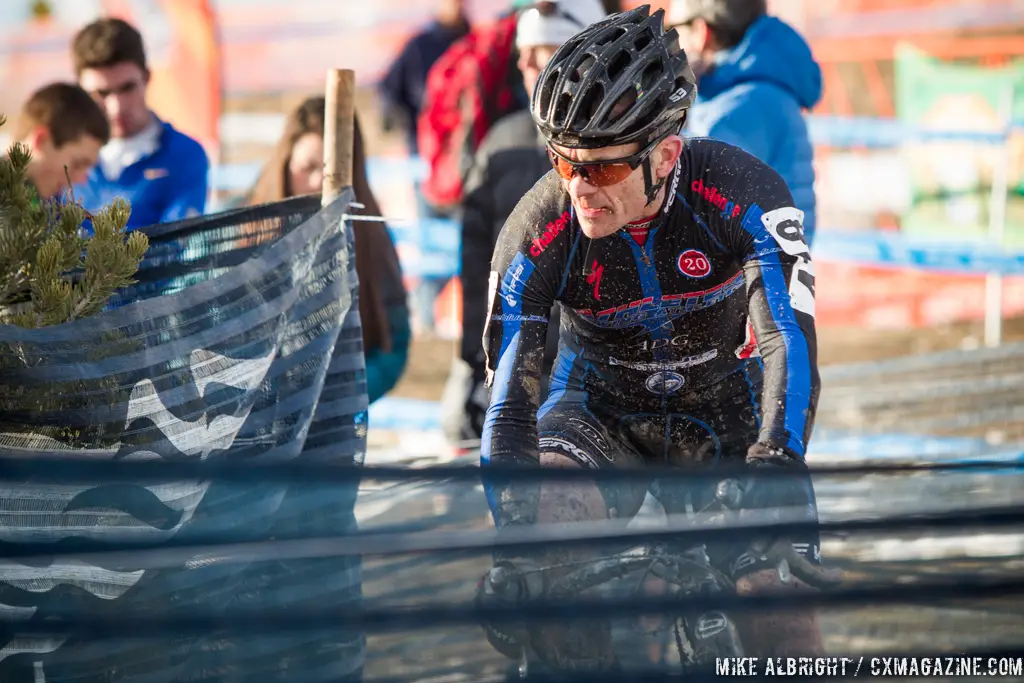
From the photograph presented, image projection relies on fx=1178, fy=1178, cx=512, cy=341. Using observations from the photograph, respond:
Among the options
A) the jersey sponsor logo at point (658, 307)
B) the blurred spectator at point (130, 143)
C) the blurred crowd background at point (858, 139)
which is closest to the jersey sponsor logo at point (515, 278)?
the jersey sponsor logo at point (658, 307)

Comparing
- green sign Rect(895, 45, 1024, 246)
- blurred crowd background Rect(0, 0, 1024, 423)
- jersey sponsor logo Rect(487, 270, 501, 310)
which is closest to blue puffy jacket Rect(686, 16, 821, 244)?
jersey sponsor logo Rect(487, 270, 501, 310)

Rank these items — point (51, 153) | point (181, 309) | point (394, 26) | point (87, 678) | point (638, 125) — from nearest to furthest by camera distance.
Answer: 1. point (87, 678)
2. point (638, 125)
3. point (181, 309)
4. point (51, 153)
5. point (394, 26)

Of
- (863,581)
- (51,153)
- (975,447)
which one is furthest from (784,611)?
(975,447)

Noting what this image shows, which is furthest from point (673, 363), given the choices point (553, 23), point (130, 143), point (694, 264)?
point (130, 143)

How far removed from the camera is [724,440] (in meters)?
3.67

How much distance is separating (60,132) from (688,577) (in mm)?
3997

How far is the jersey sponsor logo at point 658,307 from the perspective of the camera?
3.44 meters

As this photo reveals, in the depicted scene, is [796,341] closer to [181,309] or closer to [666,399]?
[666,399]

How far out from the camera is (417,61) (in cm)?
935

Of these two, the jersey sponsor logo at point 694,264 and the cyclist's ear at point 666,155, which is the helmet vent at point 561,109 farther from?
the jersey sponsor logo at point 694,264

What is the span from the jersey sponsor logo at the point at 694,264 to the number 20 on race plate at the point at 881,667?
1292 millimetres

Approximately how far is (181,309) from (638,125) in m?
1.36

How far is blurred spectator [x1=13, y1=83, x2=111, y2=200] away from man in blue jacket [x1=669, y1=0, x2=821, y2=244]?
269cm

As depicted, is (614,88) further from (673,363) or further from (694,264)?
(673,363)
